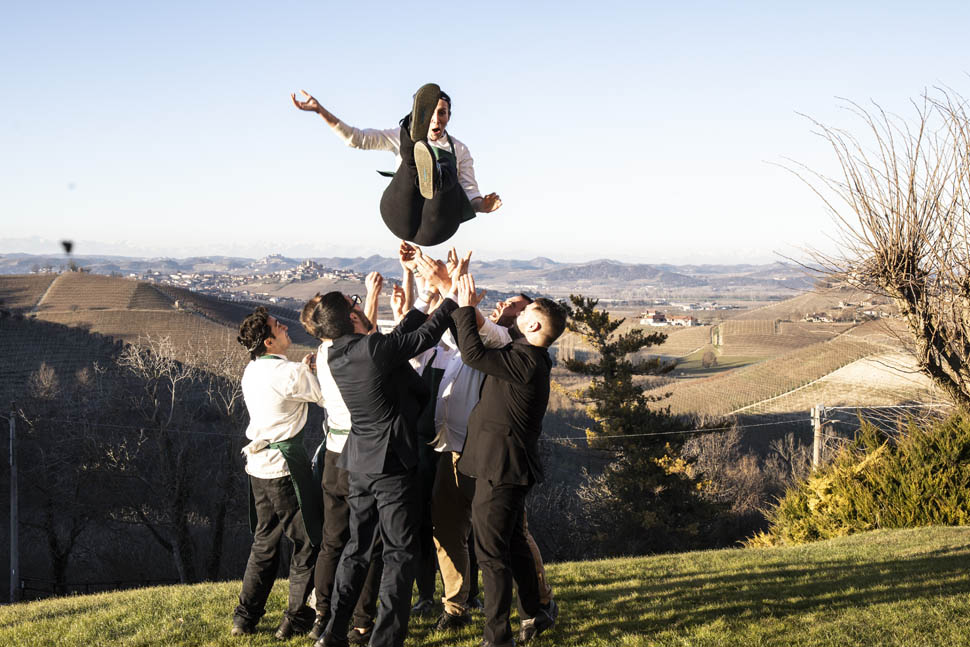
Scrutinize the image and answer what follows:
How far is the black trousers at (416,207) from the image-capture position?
5.77 meters

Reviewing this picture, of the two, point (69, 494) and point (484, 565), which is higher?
point (484, 565)

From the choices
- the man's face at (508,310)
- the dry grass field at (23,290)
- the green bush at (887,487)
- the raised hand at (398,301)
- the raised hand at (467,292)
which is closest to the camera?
the raised hand at (467,292)

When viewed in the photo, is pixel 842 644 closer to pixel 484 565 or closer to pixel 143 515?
pixel 484 565

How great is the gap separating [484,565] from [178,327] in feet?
299

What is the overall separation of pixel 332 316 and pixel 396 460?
3.37 ft

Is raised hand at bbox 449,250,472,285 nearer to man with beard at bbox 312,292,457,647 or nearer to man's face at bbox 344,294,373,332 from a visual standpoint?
man with beard at bbox 312,292,457,647

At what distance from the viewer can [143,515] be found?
32.6m

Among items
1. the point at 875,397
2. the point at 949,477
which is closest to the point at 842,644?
the point at 949,477

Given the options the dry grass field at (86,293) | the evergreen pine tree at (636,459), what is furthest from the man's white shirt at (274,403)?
the dry grass field at (86,293)

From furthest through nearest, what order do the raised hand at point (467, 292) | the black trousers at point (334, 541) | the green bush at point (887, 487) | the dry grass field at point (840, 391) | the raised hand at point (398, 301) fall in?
the dry grass field at point (840, 391)
the green bush at point (887, 487)
the raised hand at point (398, 301)
the black trousers at point (334, 541)
the raised hand at point (467, 292)

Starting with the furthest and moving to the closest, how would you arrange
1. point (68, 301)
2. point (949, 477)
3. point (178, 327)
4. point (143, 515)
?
point (68, 301)
point (178, 327)
point (143, 515)
point (949, 477)

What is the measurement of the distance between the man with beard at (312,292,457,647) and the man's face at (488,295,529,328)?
78cm

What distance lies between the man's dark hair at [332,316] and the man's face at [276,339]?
13.7 inches

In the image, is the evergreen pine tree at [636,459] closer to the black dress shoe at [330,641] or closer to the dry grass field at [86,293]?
the black dress shoe at [330,641]
